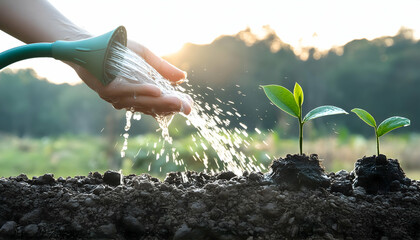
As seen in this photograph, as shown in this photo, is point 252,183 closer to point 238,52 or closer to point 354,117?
point 354,117

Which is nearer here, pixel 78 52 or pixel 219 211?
pixel 219 211

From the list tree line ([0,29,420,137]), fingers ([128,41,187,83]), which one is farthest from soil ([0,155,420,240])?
tree line ([0,29,420,137])

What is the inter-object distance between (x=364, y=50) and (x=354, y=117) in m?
4.49

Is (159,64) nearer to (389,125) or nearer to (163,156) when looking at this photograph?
(389,125)

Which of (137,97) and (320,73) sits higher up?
(320,73)

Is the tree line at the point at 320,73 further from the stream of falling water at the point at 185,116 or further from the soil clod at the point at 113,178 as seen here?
the soil clod at the point at 113,178

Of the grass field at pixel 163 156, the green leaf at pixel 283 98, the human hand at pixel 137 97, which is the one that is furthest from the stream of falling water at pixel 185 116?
the grass field at pixel 163 156

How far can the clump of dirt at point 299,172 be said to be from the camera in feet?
4.59

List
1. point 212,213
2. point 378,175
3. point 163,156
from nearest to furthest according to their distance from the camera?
point 212,213 < point 378,175 < point 163,156

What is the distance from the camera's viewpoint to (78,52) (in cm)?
147

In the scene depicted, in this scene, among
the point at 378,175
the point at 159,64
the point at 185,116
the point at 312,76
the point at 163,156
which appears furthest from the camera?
the point at 312,76

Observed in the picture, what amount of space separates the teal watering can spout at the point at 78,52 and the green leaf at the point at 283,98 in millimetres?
648

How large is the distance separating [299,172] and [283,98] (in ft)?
1.05

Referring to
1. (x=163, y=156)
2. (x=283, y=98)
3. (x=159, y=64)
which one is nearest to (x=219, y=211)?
(x=283, y=98)
